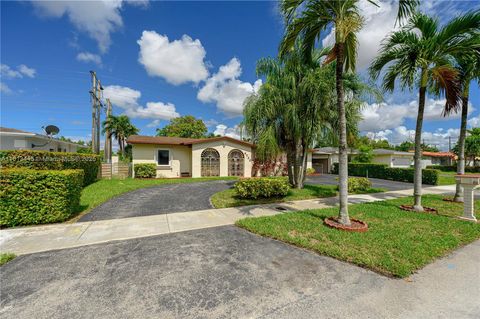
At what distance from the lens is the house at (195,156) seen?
17234 mm

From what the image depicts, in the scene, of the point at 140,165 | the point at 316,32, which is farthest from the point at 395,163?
the point at 140,165

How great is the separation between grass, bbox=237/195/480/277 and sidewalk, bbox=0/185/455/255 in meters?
1.05

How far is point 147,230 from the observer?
5234 millimetres

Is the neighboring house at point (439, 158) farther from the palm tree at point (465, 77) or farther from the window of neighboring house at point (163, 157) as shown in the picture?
the window of neighboring house at point (163, 157)

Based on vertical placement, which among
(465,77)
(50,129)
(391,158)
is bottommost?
(391,158)

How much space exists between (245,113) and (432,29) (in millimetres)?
7548

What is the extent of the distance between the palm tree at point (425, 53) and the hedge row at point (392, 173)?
11194mm

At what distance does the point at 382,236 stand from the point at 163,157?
17.1 metres

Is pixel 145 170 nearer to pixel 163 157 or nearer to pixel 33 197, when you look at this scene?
pixel 163 157

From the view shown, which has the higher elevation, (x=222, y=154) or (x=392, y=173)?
(x=222, y=154)

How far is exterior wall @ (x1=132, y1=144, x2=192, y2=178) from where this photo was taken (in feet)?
55.5

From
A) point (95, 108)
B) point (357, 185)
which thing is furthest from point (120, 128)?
point (357, 185)

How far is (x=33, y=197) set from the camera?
5.33 metres

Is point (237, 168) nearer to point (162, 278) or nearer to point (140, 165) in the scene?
point (140, 165)
